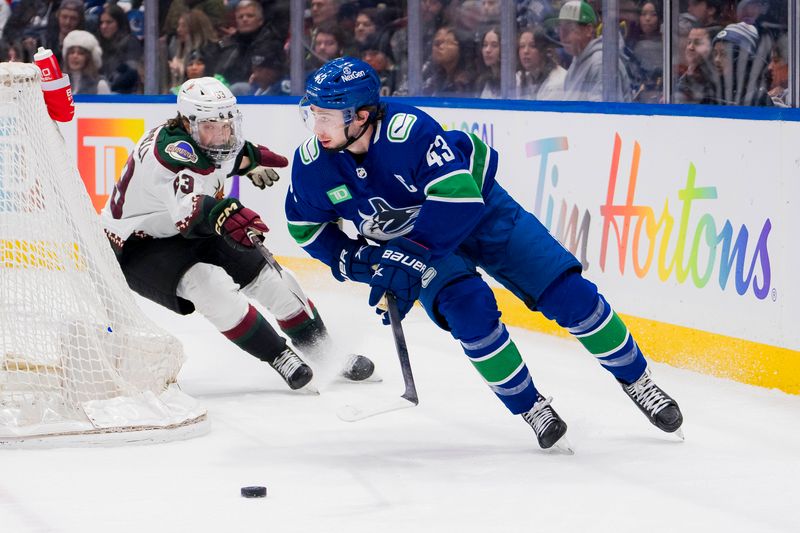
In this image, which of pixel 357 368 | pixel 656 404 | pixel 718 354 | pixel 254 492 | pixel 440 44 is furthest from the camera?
pixel 440 44

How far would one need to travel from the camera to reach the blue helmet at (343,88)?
3.51m

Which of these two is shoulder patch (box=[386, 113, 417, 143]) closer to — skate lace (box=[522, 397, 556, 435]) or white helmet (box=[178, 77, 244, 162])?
skate lace (box=[522, 397, 556, 435])

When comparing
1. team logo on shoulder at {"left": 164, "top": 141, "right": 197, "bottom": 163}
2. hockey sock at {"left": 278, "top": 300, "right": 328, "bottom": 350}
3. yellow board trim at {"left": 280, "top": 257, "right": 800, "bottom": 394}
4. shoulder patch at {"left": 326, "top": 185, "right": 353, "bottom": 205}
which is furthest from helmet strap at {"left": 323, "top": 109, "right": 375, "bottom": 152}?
yellow board trim at {"left": 280, "top": 257, "right": 800, "bottom": 394}

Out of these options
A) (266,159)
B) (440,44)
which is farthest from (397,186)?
(440,44)

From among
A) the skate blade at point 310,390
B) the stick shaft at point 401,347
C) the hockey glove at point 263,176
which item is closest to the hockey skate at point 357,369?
the skate blade at point 310,390

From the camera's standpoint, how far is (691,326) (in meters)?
4.90

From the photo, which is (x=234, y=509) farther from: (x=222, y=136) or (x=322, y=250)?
(x=222, y=136)

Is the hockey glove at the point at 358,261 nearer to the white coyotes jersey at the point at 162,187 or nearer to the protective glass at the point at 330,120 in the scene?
the protective glass at the point at 330,120

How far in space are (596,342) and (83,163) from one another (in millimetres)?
4753

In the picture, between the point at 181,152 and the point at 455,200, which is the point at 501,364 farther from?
the point at 181,152

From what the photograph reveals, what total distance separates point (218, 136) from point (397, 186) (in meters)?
1.02

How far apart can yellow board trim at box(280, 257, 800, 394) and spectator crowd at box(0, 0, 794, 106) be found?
2.66 ft

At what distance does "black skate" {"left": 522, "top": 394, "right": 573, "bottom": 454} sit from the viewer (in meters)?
3.64

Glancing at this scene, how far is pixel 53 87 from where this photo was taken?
4.17m
